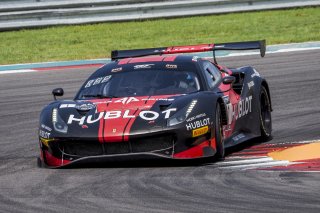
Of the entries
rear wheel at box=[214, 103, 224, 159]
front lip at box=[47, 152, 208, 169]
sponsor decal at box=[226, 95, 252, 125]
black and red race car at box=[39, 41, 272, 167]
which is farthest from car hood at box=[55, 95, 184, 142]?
sponsor decal at box=[226, 95, 252, 125]

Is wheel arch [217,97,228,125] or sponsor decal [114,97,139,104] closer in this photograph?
sponsor decal [114,97,139,104]

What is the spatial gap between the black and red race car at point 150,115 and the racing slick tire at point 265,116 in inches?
4.5

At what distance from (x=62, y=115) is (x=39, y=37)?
552 inches

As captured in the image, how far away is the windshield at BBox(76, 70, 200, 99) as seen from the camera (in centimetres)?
1054

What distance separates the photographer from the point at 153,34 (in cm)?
2345

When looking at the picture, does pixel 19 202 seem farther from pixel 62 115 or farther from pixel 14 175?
pixel 62 115

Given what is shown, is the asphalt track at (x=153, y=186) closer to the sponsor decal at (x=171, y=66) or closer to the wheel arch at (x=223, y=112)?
the wheel arch at (x=223, y=112)

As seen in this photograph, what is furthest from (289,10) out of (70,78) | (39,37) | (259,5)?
(70,78)

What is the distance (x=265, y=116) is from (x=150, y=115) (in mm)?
2700

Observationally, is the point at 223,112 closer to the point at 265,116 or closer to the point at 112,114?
the point at 112,114

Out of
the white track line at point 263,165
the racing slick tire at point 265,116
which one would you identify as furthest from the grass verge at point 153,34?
the white track line at point 263,165

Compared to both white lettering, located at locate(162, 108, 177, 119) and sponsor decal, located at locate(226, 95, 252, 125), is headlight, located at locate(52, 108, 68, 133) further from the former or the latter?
sponsor decal, located at locate(226, 95, 252, 125)

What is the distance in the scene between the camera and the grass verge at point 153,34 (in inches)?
869

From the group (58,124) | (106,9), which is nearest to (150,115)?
(58,124)
